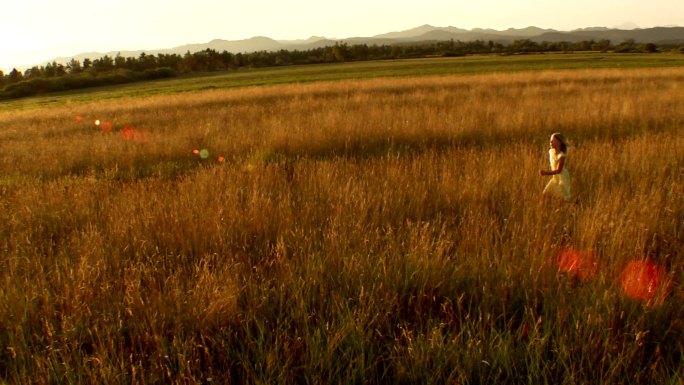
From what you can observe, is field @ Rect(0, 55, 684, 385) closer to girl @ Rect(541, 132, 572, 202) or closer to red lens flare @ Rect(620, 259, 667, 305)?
red lens flare @ Rect(620, 259, 667, 305)

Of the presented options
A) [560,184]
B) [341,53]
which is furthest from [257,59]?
[560,184]

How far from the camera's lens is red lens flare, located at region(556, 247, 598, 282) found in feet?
8.45

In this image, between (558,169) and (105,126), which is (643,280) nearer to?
(558,169)

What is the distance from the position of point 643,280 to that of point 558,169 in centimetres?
125

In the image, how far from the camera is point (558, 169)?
3455mm

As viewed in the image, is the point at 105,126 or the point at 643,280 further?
the point at 105,126

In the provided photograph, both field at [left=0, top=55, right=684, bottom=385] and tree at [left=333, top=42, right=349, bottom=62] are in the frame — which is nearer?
field at [left=0, top=55, right=684, bottom=385]

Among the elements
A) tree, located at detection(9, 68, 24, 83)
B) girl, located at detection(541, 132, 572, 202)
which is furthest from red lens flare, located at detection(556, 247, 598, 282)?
tree, located at detection(9, 68, 24, 83)

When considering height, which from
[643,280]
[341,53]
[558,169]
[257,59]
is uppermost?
[341,53]

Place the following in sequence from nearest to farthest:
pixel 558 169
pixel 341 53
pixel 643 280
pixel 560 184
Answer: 1. pixel 643 280
2. pixel 558 169
3. pixel 560 184
4. pixel 341 53

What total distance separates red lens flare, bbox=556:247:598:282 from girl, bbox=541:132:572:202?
77 centimetres

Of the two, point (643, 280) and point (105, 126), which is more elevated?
point (105, 126)

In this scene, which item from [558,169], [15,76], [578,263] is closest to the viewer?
[578,263]

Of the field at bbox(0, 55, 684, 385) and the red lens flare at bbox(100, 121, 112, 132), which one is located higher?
the red lens flare at bbox(100, 121, 112, 132)
